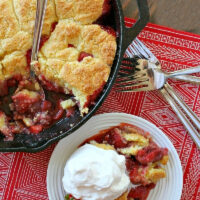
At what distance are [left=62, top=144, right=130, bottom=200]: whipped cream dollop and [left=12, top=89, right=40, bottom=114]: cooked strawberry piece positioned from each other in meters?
0.44

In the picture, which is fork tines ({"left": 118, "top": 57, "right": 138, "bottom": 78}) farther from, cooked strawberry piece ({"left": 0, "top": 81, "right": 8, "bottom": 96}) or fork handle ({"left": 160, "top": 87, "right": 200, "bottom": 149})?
cooked strawberry piece ({"left": 0, "top": 81, "right": 8, "bottom": 96})

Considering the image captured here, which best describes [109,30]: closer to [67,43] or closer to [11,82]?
[67,43]

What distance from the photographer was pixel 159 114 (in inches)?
88.4

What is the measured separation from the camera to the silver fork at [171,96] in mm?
2154

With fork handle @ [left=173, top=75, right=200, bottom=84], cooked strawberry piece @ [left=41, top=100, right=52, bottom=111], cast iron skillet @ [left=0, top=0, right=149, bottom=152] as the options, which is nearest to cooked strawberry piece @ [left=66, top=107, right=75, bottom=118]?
→ cast iron skillet @ [left=0, top=0, right=149, bottom=152]

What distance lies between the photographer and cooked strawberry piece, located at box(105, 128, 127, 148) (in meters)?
2.14

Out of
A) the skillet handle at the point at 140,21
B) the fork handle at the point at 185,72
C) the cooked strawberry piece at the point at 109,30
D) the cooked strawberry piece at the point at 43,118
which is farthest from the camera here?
the fork handle at the point at 185,72

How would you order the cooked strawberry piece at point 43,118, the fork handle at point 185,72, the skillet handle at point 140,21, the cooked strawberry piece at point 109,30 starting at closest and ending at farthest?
the skillet handle at point 140,21
the cooked strawberry piece at point 109,30
the cooked strawberry piece at point 43,118
the fork handle at point 185,72

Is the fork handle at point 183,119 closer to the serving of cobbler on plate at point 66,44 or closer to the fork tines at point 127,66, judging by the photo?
the fork tines at point 127,66

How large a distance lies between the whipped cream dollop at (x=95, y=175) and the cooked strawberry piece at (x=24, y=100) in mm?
437

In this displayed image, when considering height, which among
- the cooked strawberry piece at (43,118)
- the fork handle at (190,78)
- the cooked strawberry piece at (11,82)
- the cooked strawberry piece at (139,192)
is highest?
the fork handle at (190,78)

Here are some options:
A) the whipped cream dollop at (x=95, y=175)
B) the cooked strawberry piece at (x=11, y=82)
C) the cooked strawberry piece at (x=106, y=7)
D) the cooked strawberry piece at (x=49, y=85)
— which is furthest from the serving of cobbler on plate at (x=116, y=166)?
the cooked strawberry piece at (x=106, y=7)

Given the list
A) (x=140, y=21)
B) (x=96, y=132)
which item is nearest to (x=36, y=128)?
(x=96, y=132)

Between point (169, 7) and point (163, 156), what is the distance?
1037mm
